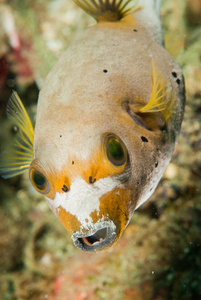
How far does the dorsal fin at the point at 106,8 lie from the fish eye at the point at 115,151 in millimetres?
1501

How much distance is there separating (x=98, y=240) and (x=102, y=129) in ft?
2.30

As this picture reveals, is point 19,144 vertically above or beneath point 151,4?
beneath

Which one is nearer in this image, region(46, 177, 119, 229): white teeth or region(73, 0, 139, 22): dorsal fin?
region(46, 177, 119, 229): white teeth

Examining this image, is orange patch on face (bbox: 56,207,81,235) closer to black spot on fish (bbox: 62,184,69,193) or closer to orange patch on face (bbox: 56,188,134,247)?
orange patch on face (bbox: 56,188,134,247)

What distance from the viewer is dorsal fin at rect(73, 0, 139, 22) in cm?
255

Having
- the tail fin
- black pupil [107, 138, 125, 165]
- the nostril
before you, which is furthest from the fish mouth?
the tail fin

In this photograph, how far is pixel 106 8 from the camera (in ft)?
8.43

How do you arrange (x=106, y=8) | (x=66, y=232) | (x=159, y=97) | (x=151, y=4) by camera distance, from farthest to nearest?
(x=66, y=232) → (x=151, y=4) → (x=106, y=8) → (x=159, y=97)

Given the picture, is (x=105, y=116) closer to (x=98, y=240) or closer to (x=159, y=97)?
(x=159, y=97)

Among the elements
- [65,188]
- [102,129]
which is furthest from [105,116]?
[65,188]

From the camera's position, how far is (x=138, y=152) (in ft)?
5.86

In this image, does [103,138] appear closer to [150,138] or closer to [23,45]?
[150,138]

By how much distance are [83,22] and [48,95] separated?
2.46 metres

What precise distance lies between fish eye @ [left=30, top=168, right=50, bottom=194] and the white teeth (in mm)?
161
